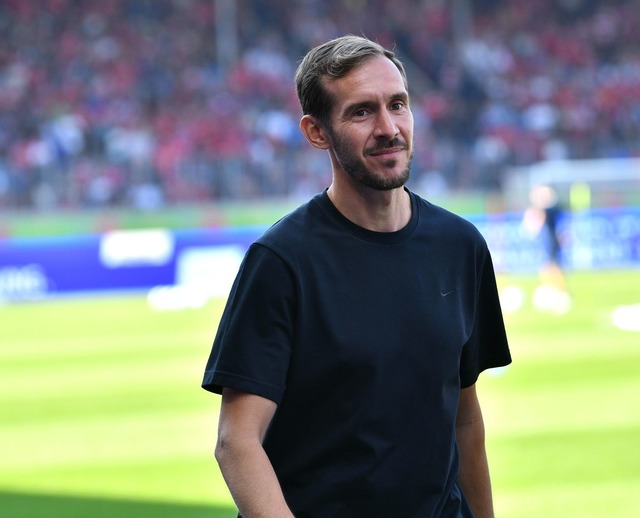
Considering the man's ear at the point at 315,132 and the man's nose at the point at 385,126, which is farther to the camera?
the man's ear at the point at 315,132

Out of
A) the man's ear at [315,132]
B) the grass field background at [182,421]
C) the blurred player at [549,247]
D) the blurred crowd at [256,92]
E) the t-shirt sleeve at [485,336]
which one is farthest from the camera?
the blurred crowd at [256,92]

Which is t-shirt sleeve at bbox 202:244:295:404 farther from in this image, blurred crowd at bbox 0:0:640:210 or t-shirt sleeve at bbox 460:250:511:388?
blurred crowd at bbox 0:0:640:210

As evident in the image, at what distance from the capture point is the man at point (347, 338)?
102 inches

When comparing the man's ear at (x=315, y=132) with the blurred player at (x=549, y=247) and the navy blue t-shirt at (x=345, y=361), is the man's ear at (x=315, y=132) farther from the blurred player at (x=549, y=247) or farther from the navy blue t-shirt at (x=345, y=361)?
the blurred player at (x=549, y=247)

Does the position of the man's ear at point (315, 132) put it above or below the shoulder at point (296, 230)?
above

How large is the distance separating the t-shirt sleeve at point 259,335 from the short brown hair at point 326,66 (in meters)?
0.41

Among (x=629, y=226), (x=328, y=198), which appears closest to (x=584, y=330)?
(x=629, y=226)

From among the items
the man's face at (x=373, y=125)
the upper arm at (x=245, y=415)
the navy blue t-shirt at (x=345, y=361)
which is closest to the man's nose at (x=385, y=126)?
the man's face at (x=373, y=125)

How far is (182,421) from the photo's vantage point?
970cm

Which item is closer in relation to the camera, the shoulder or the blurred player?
the shoulder

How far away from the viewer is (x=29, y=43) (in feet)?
86.7

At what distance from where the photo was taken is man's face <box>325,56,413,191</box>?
106 inches

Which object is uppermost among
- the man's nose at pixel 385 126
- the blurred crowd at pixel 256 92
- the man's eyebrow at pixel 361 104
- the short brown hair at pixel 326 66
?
the blurred crowd at pixel 256 92

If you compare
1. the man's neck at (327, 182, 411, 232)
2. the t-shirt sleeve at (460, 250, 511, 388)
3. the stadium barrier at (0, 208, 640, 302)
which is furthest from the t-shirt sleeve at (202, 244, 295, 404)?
the stadium barrier at (0, 208, 640, 302)
